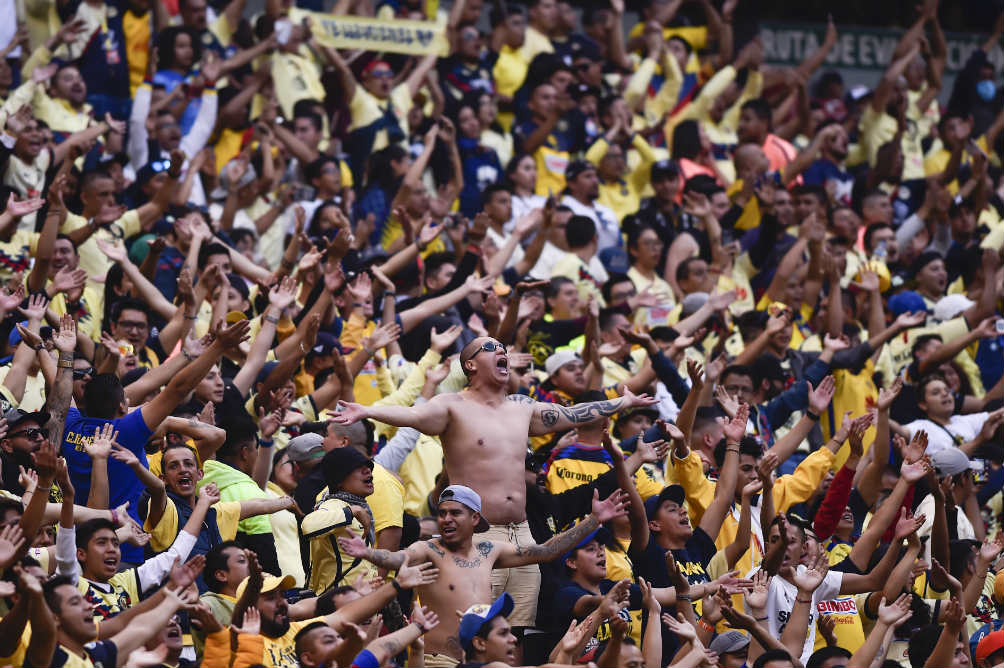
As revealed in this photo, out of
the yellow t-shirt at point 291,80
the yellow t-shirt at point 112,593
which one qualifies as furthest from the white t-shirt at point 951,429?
the yellow t-shirt at point 291,80

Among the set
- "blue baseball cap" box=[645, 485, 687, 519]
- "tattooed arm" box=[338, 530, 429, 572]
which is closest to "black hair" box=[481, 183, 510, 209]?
"blue baseball cap" box=[645, 485, 687, 519]

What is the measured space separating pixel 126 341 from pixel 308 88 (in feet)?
19.5

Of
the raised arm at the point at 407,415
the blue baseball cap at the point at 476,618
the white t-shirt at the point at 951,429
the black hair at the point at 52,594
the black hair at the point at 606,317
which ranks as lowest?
the white t-shirt at the point at 951,429

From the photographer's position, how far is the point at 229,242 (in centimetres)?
1350

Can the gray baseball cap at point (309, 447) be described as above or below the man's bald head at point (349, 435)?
below

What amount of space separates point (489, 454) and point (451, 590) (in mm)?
985

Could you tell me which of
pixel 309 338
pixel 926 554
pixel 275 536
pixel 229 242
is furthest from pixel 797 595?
pixel 229 242

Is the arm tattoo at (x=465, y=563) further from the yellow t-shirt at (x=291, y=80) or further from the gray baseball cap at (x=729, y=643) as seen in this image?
the yellow t-shirt at (x=291, y=80)

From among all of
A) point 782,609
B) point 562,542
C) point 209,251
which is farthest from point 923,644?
point 209,251

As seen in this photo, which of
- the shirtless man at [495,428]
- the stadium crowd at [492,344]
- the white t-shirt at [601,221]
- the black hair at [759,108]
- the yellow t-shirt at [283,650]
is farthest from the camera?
the black hair at [759,108]

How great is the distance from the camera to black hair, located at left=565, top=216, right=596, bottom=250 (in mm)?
14688

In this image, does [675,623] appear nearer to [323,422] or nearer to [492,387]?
[492,387]

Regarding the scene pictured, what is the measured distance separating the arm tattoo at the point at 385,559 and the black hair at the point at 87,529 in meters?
1.26

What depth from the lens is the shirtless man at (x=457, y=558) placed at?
866 centimetres
